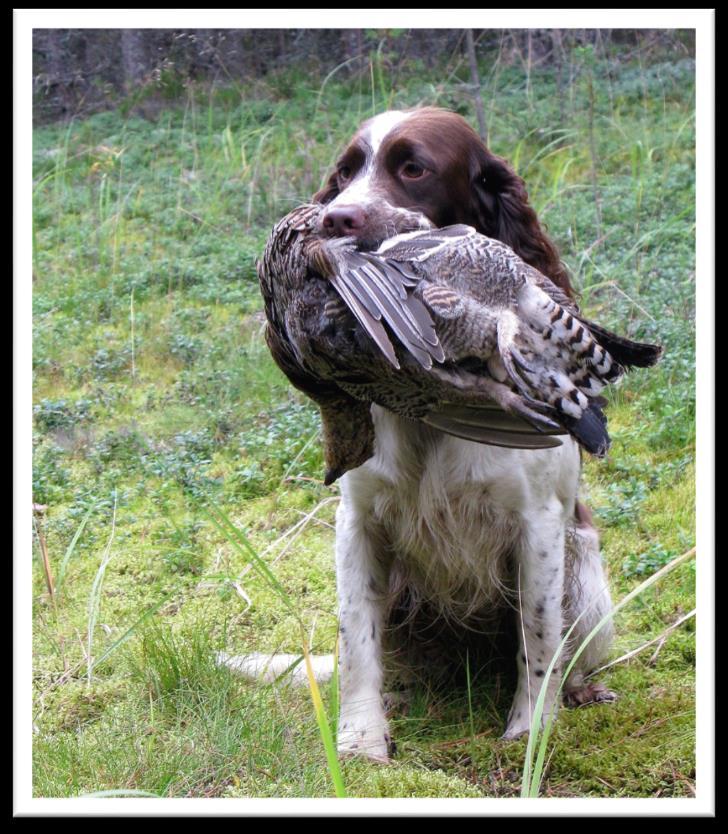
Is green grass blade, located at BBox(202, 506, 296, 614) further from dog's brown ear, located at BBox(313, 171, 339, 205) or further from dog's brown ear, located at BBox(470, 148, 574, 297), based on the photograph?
dog's brown ear, located at BBox(470, 148, 574, 297)

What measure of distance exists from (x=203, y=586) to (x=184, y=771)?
126cm

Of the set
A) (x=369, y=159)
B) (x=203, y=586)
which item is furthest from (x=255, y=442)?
(x=369, y=159)

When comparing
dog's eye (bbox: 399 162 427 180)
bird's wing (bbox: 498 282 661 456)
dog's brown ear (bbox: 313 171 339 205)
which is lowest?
bird's wing (bbox: 498 282 661 456)

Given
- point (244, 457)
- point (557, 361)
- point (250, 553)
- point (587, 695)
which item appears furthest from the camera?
point (244, 457)

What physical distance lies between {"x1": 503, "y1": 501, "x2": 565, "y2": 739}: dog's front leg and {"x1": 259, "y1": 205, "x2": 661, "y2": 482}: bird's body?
572 mm

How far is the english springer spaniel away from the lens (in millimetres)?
3084

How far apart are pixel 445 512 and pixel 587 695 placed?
0.78 meters

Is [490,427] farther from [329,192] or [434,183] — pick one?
[329,192]

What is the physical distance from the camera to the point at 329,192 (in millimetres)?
3330

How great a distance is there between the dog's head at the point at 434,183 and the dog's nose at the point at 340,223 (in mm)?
109

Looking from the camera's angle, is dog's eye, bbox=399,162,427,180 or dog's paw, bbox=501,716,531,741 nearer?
dog's eye, bbox=399,162,427,180

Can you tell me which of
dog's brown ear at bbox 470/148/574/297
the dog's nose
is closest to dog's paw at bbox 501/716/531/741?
dog's brown ear at bbox 470/148/574/297

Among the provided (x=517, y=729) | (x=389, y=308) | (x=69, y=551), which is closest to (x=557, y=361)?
(x=389, y=308)

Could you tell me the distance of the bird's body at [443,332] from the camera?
2400 mm
